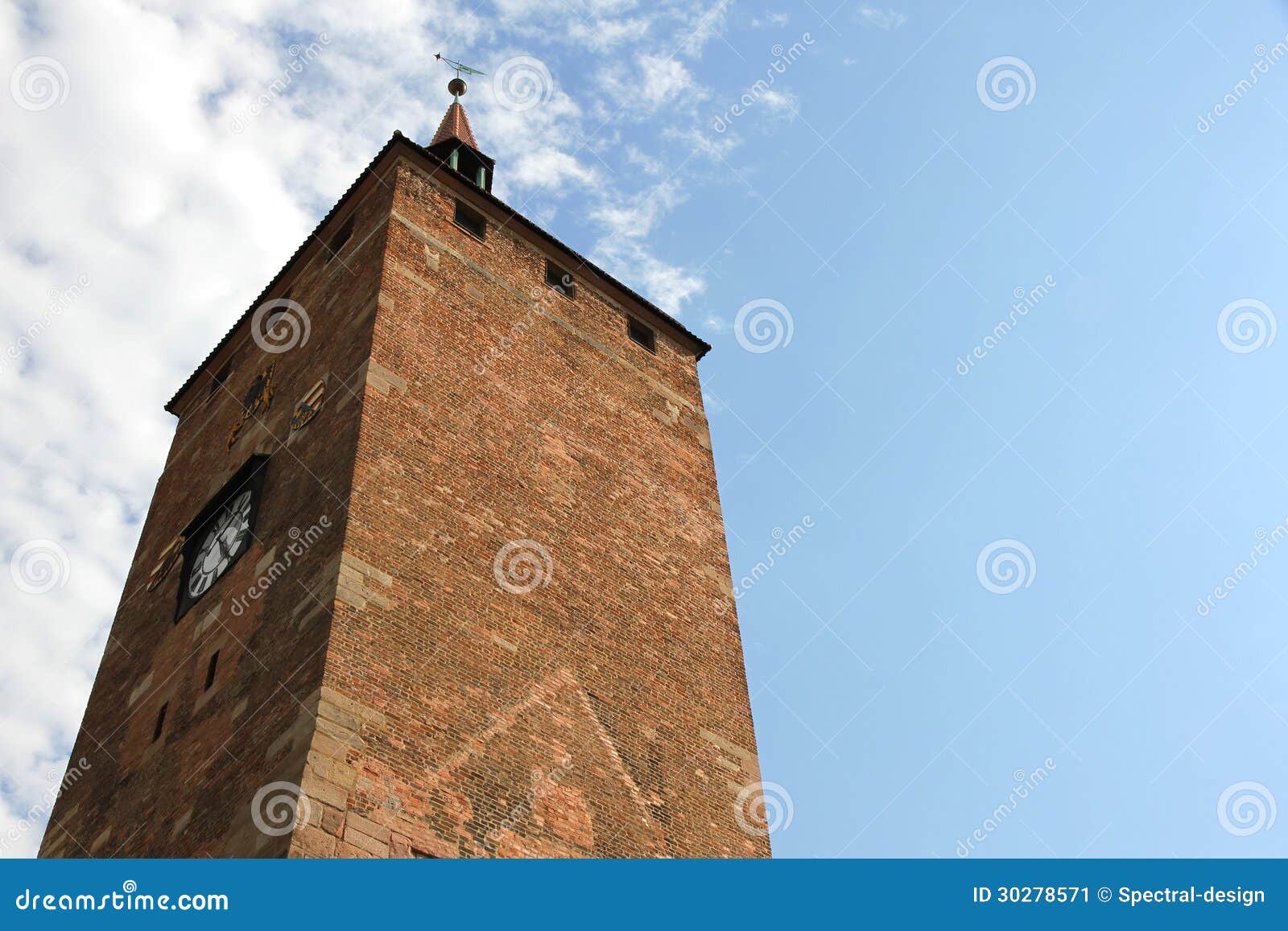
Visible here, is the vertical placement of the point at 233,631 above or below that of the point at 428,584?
above

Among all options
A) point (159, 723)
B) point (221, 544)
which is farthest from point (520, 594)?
point (159, 723)

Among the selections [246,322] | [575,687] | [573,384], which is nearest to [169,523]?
[246,322]

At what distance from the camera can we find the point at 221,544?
16.9m

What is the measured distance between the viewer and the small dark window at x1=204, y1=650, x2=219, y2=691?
14.8 m

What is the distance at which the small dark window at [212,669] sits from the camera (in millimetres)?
14828

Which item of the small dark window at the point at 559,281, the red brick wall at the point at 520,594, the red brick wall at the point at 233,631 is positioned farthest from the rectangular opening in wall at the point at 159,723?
the small dark window at the point at 559,281

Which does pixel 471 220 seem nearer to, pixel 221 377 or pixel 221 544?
pixel 221 377

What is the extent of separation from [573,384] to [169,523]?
620cm

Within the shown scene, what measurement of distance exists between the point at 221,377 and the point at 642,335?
21.9 feet

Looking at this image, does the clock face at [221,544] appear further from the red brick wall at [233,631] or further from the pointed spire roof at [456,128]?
the pointed spire roof at [456,128]

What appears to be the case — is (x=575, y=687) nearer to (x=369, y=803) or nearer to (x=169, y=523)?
(x=369, y=803)

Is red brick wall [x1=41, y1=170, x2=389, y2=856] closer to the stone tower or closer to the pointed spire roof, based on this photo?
the stone tower

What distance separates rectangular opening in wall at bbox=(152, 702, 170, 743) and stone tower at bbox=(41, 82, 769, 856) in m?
0.11

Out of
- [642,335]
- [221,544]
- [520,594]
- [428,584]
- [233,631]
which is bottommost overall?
[428,584]
